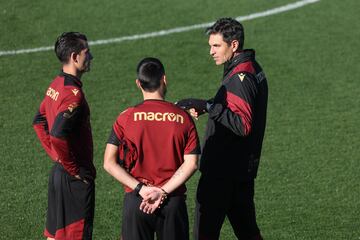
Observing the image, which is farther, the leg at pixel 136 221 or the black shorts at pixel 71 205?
the black shorts at pixel 71 205

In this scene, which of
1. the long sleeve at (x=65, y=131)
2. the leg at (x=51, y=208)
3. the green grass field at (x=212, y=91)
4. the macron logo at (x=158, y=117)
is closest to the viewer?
the macron logo at (x=158, y=117)

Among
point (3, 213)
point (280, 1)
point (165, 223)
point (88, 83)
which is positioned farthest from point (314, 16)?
point (165, 223)

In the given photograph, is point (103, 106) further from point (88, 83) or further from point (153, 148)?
point (153, 148)

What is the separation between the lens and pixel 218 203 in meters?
7.98

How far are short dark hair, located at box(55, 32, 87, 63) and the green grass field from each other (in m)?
2.71

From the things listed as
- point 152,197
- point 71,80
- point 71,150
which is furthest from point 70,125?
point 152,197

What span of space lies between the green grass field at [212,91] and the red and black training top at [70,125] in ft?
6.82

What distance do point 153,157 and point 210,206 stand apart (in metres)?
1.27

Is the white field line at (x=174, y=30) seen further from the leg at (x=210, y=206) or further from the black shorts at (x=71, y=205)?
the leg at (x=210, y=206)

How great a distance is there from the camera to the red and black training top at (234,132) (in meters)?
7.67

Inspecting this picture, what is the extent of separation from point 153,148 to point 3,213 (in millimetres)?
4058

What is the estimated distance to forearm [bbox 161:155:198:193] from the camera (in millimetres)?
6910

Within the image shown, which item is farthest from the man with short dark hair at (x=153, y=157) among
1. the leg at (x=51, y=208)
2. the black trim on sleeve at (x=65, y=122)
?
the leg at (x=51, y=208)

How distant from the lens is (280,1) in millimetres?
19078
